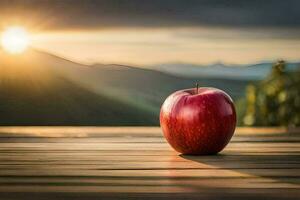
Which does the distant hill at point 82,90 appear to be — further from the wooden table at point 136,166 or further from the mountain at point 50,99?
the wooden table at point 136,166

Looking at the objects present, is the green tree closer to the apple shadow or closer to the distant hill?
the distant hill

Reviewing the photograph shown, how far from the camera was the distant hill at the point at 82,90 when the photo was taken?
92.3 inches

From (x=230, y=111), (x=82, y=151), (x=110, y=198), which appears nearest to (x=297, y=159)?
(x=230, y=111)

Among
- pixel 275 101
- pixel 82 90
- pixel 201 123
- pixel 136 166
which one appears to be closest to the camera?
pixel 136 166

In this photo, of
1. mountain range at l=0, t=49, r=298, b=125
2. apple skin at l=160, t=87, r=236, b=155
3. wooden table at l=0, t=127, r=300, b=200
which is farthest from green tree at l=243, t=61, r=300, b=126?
apple skin at l=160, t=87, r=236, b=155

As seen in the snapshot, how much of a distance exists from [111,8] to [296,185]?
5.17 ft

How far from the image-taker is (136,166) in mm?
1216

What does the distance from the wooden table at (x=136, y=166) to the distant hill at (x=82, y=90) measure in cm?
47

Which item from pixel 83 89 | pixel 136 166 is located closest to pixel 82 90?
pixel 83 89

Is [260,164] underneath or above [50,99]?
underneath

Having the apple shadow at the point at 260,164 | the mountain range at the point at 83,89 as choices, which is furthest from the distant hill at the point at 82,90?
the apple shadow at the point at 260,164

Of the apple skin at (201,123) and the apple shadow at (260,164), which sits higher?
the apple skin at (201,123)

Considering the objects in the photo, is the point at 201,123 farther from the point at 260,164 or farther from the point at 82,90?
the point at 82,90

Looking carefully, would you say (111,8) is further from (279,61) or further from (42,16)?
(279,61)
